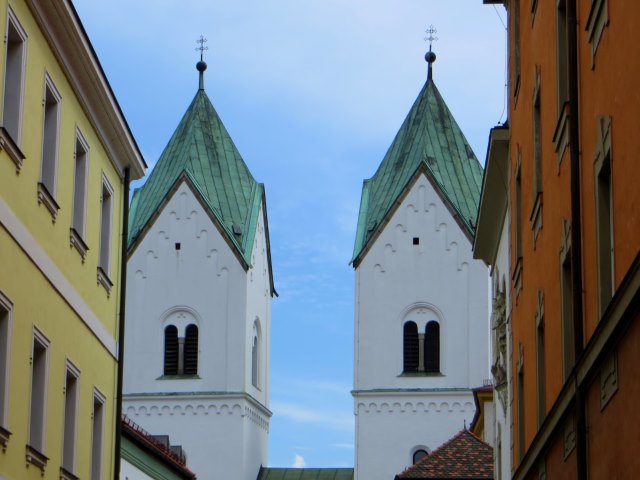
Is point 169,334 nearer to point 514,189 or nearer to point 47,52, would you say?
point 514,189

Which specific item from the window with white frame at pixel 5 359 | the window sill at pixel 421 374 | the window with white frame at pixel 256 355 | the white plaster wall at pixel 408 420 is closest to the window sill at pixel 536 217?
the window with white frame at pixel 5 359

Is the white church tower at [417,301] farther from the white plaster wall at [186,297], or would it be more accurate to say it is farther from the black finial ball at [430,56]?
the white plaster wall at [186,297]

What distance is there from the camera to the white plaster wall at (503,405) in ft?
88.9

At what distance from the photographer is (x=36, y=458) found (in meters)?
18.3

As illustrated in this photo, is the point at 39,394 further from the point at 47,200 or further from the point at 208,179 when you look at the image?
the point at 208,179

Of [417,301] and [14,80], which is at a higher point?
[417,301]

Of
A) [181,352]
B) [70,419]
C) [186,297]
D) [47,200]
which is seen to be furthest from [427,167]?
[47,200]

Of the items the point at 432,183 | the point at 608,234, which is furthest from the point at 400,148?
the point at 608,234

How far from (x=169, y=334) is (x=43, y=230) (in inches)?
1867

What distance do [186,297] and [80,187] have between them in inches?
1767

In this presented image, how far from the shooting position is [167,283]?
6656 cm

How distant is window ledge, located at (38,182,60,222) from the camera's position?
18.3 metres

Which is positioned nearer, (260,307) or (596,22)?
(596,22)

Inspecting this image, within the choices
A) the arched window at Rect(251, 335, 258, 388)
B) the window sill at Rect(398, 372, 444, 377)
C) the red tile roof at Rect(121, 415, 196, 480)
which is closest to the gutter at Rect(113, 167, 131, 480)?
the red tile roof at Rect(121, 415, 196, 480)
